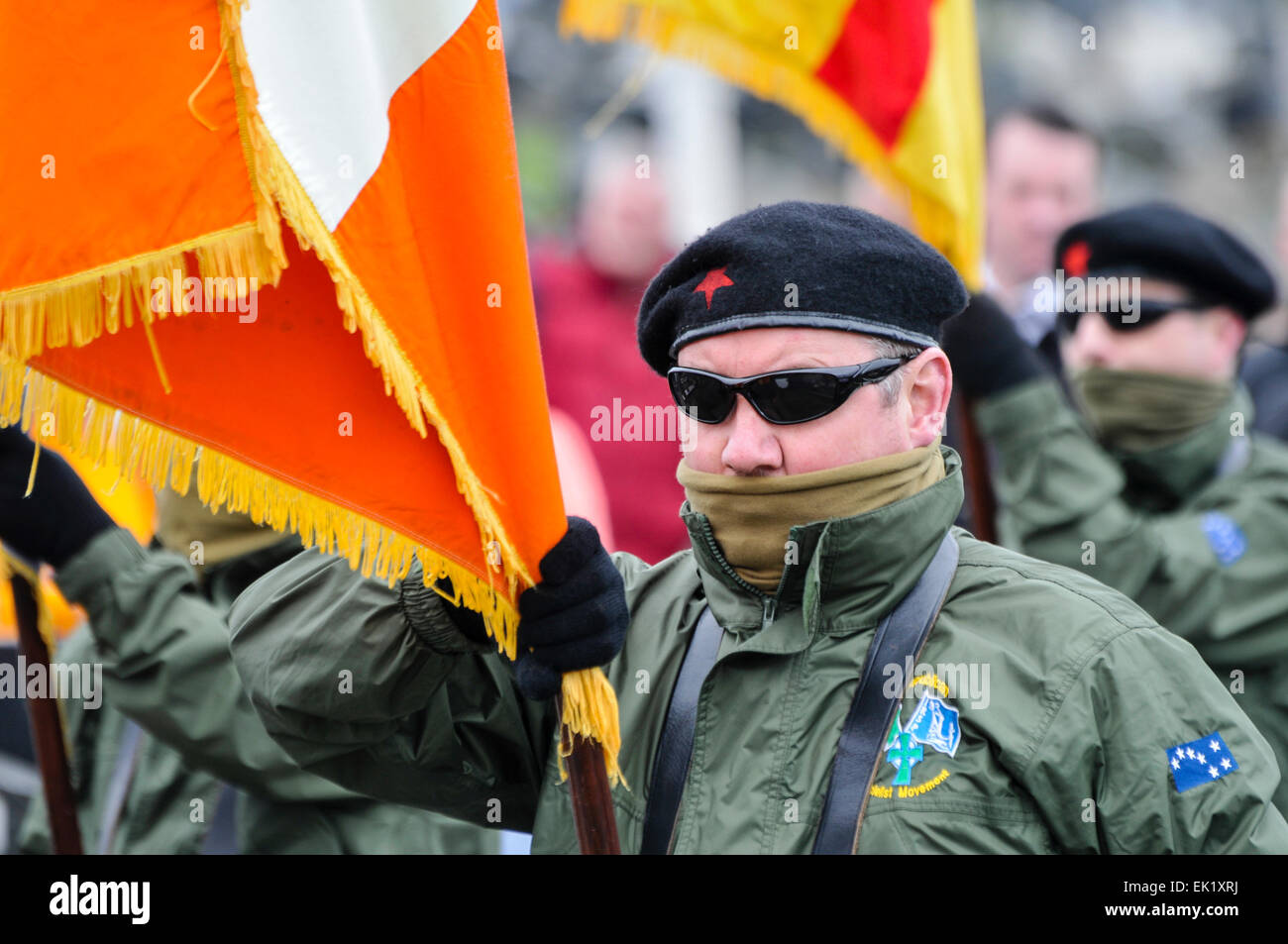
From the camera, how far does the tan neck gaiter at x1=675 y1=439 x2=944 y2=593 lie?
8.38 ft

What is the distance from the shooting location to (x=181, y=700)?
3.70 m

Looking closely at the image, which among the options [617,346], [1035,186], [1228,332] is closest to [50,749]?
[1228,332]

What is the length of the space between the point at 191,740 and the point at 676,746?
5.02 feet

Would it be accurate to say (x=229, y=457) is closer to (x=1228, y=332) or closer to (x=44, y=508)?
(x=44, y=508)

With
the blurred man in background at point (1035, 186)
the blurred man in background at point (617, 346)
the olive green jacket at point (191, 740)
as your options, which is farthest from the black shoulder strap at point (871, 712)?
the blurred man in background at point (1035, 186)

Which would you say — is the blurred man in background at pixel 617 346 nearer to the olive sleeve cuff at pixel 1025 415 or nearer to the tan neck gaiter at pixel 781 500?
the olive sleeve cuff at pixel 1025 415

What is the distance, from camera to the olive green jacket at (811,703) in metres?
2.33

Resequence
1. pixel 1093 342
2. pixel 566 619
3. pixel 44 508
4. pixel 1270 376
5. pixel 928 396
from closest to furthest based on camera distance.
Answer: pixel 566 619, pixel 928 396, pixel 44 508, pixel 1093 342, pixel 1270 376

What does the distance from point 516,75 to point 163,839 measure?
10.4m

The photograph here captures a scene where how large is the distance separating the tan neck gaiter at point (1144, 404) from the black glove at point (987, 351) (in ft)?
0.97

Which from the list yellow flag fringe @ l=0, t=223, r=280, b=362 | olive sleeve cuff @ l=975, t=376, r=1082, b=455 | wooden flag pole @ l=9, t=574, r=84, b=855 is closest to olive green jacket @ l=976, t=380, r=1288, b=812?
olive sleeve cuff @ l=975, t=376, r=1082, b=455

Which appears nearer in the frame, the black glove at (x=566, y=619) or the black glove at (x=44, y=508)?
the black glove at (x=566, y=619)

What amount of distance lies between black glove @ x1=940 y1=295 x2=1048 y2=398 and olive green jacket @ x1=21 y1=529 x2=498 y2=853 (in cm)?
170

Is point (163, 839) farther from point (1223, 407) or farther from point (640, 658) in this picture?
point (1223, 407)
